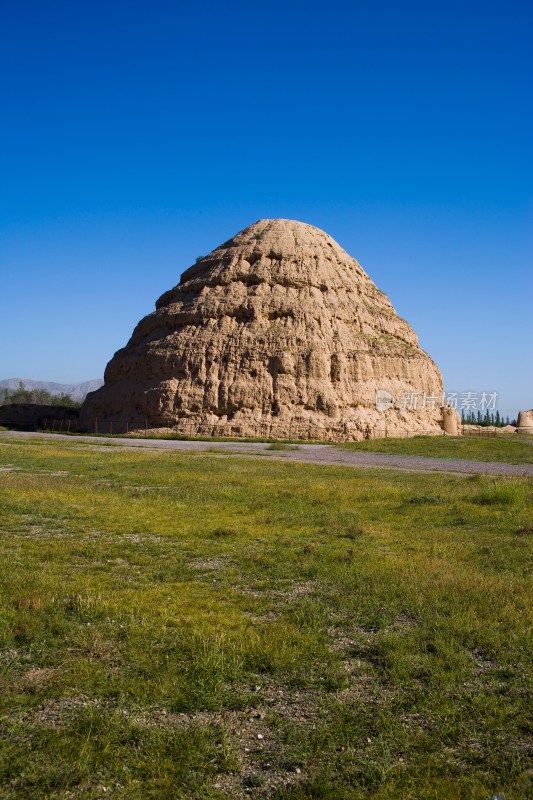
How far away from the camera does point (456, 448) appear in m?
37.9

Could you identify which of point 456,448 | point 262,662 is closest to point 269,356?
point 456,448

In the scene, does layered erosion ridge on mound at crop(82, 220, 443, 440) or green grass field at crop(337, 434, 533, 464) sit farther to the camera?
layered erosion ridge on mound at crop(82, 220, 443, 440)

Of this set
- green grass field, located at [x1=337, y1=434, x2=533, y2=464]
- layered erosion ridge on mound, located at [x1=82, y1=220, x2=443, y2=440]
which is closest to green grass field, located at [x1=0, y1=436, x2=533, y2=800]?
green grass field, located at [x1=337, y1=434, x2=533, y2=464]

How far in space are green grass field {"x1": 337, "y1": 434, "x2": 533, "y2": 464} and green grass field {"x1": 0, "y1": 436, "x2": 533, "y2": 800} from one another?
73.2ft

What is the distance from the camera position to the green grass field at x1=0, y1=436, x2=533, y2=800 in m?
3.89

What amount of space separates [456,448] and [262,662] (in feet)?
114

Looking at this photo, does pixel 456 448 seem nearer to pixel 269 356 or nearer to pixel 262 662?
pixel 269 356

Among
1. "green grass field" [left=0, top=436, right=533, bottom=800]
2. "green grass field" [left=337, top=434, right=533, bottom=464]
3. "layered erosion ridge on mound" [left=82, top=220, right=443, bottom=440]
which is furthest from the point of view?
"layered erosion ridge on mound" [left=82, top=220, right=443, bottom=440]

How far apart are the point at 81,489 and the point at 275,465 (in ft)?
34.2

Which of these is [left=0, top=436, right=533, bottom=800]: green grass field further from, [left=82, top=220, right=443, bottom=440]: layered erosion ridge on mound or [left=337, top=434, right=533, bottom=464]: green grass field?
[left=82, top=220, right=443, bottom=440]: layered erosion ridge on mound

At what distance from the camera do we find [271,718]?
4492mm

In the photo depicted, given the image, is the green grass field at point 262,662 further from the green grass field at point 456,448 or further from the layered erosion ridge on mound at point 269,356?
the layered erosion ridge on mound at point 269,356

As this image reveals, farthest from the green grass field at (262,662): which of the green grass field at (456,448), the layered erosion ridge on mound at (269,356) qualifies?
the layered erosion ridge on mound at (269,356)

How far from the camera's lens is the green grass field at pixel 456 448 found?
107 ft
